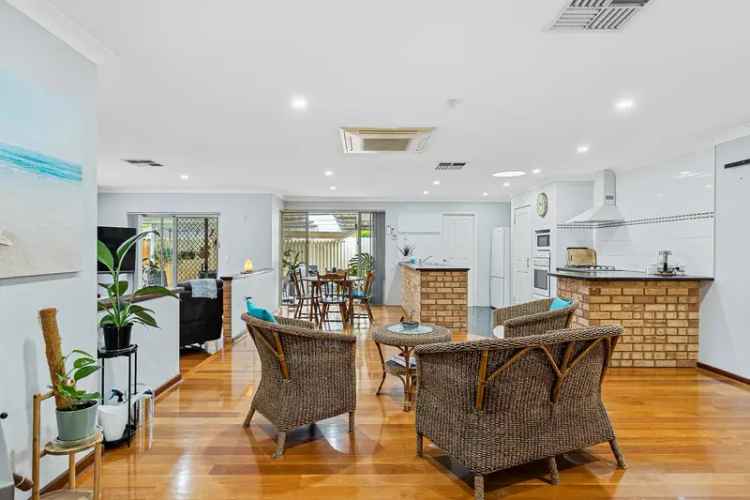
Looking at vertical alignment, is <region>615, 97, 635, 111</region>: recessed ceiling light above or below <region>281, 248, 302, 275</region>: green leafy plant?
above

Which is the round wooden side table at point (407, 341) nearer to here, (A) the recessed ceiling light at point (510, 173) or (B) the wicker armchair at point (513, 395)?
(B) the wicker armchair at point (513, 395)

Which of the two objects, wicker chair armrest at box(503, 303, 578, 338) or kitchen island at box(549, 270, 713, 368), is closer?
wicker chair armrest at box(503, 303, 578, 338)

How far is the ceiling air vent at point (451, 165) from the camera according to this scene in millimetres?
5137

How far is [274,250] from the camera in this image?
781 centimetres

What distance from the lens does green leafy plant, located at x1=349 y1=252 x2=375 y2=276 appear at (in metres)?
8.66

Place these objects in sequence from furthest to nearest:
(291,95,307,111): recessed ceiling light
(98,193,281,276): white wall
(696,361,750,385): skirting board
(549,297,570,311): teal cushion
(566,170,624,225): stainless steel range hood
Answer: (98,193,281,276): white wall → (566,170,624,225): stainless steel range hood → (696,361,750,385): skirting board → (549,297,570,311): teal cushion → (291,95,307,111): recessed ceiling light

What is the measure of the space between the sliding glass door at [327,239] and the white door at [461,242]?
1.49 metres

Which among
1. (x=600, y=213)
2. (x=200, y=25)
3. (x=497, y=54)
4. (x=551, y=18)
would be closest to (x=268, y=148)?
(x=200, y=25)

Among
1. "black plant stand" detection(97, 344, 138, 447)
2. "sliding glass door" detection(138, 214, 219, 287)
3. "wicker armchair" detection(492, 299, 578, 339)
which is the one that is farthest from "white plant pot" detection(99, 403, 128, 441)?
"sliding glass door" detection(138, 214, 219, 287)

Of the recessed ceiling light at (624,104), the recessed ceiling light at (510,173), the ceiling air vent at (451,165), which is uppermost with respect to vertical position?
the recessed ceiling light at (624,104)

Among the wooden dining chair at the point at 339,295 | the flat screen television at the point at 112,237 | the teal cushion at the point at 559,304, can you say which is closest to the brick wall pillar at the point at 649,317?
the teal cushion at the point at 559,304

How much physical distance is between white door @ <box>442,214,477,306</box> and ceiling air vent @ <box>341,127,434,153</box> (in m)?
4.32

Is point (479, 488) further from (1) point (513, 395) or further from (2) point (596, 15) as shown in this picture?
(2) point (596, 15)

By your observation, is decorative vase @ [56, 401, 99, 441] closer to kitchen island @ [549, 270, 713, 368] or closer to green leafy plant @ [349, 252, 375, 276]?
kitchen island @ [549, 270, 713, 368]
